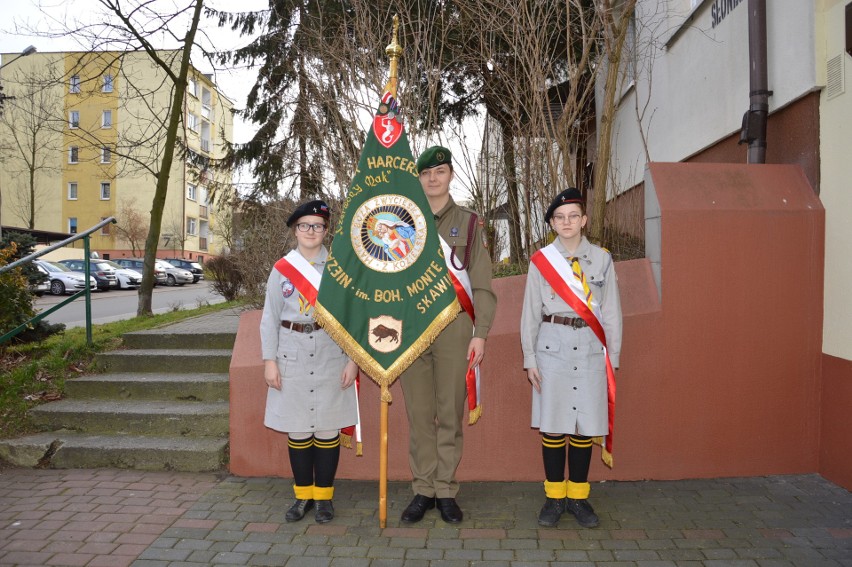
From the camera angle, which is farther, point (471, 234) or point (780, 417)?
point (780, 417)

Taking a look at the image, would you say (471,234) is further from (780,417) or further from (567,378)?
(780,417)

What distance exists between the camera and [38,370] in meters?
6.20

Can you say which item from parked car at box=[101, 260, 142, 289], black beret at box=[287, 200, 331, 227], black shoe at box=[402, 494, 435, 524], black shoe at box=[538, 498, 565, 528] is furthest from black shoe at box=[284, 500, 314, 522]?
parked car at box=[101, 260, 142, 289]

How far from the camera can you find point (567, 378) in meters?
3.93

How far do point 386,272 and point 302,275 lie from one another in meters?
0.54

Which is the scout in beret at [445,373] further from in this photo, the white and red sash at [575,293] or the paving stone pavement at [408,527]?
the white and red sash at [575,293]

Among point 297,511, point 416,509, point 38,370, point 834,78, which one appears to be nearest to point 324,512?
point 297,511

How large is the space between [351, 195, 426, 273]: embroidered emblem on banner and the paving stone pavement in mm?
1638

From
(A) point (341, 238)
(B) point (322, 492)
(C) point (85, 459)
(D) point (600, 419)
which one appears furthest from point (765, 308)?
(C) point (85, 459)

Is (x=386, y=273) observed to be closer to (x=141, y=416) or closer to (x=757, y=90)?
(x=141, y=416)

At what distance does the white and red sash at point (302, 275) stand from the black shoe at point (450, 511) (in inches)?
59.0

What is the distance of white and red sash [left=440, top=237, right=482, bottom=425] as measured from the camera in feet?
13.2

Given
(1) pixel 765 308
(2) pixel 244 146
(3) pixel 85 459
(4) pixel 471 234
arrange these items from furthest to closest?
(2) pixel 244 146 → (3) pixel 85 459 → (1) pixel 765 308 → (4) pixel 471 234

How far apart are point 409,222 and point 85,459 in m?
3.27
